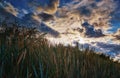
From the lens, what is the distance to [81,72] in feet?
6.83

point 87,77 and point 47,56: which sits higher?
point 47,56

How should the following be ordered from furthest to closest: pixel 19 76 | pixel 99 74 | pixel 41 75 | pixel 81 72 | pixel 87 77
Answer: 1. pixel 99 74
2. pixel 87 77
3. pixel 81 72
4. pixel 19 76
5. pixel 41 75

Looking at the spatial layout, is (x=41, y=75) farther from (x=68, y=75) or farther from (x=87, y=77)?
(x=87, y=77)

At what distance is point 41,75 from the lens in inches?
66.5

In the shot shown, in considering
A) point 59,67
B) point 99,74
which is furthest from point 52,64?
point 99,74

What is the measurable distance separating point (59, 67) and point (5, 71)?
50 cm

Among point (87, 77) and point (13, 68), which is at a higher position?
point (13, 68)

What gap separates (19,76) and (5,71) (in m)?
0.14

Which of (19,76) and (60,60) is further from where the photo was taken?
(60,60)

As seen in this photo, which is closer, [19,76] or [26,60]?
[19,76]

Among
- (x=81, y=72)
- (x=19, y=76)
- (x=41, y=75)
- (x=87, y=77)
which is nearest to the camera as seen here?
(x=41, y=75)

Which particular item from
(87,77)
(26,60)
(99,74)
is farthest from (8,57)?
(99,74)

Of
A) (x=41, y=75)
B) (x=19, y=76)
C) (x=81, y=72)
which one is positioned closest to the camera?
(x=41, y=75)

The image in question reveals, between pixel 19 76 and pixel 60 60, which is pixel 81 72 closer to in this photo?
pixel 60 60
